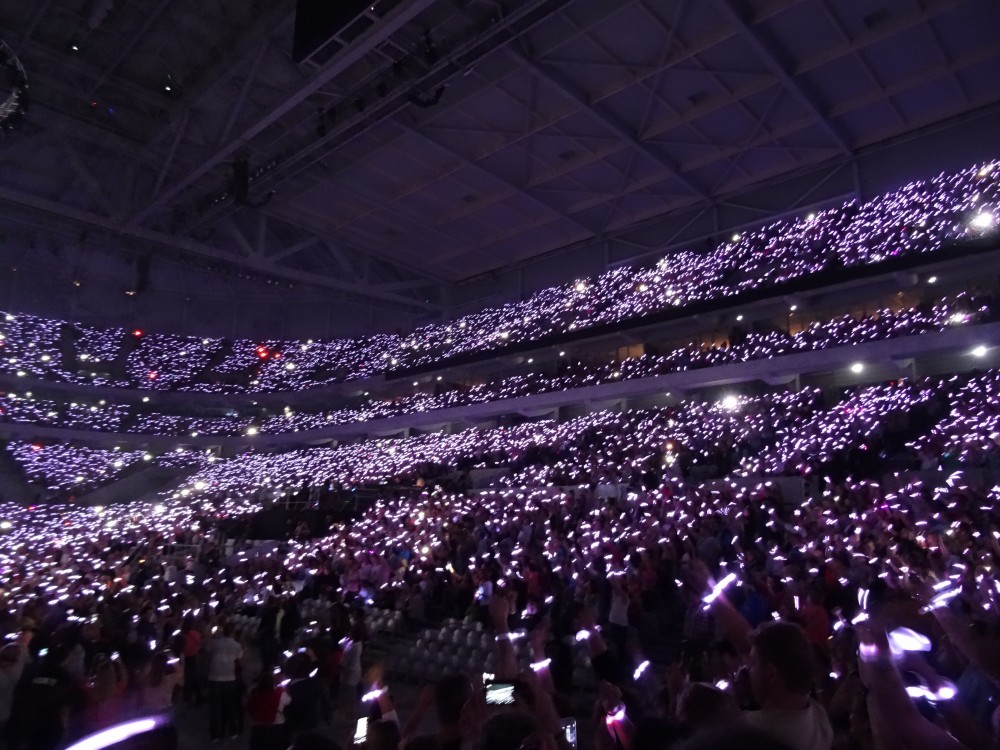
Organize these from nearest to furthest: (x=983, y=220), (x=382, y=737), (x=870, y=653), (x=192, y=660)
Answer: (x=870, y=653)
(x=382, y=737)
(x=192, y=660)
(x=983, y=220)

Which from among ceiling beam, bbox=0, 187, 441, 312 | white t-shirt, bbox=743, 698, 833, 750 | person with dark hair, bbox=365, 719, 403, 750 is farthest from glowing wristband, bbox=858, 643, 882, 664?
ceiling beam, bbox=0, 187, 441, 312

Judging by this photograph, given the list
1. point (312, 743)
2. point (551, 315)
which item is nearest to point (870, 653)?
point (312, 743)

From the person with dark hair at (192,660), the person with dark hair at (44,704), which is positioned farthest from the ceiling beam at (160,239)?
the person with dark hair at (44,704)

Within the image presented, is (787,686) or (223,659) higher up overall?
(787,686)

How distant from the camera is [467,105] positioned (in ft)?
58.0

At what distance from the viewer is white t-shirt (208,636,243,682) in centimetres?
762

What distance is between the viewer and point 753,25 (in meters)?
14.3

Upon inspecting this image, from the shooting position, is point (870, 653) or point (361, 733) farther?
point (361, 733)

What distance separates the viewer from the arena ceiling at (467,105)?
14359 millimetres

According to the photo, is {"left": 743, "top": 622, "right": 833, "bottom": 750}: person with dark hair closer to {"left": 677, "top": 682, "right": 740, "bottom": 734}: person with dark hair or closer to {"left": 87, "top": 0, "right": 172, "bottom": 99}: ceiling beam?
{"left": 677, "top": 682, "right": 740, "bottom": 734}: person with dark hair

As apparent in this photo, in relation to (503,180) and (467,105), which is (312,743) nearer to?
(467,105)

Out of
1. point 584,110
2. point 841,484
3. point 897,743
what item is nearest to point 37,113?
point 584,110

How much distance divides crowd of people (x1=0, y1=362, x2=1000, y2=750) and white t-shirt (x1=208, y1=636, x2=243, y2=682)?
0.02 meters

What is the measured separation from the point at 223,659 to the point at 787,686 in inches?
283
